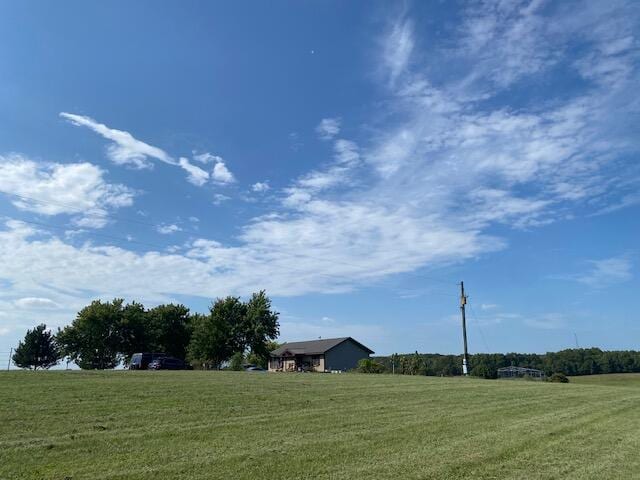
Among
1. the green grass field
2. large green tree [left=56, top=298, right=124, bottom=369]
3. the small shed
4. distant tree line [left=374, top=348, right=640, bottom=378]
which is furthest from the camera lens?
distant tree line [left=374, top=348, right=640, bottom=378]

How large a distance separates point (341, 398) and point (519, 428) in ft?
19.2

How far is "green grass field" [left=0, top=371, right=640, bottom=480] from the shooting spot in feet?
26.5

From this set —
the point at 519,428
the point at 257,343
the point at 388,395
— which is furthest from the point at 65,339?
the point at 519,428

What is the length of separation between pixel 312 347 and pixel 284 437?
78.1 meters

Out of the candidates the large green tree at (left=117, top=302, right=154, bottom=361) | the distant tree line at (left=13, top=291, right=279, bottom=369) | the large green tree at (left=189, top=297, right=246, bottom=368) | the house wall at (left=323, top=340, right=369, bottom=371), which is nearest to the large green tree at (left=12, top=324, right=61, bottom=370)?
the distant tree line at (left=13, top=291, right=279, bottom=369)

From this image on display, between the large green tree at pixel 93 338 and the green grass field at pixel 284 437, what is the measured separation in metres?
65.5

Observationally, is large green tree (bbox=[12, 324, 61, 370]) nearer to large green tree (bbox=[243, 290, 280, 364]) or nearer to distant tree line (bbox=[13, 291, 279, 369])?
distant tree line (bbox=[13, 291, 279, 369])

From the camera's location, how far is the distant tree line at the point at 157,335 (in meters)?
72.3

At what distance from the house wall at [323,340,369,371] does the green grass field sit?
66.0m

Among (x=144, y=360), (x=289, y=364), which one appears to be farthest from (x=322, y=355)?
(x=144, y=360)

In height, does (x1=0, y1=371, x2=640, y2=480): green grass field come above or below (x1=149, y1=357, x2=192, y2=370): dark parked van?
below

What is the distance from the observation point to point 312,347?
87.3 m

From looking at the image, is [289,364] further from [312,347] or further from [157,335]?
[157,335]

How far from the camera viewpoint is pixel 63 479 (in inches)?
277
